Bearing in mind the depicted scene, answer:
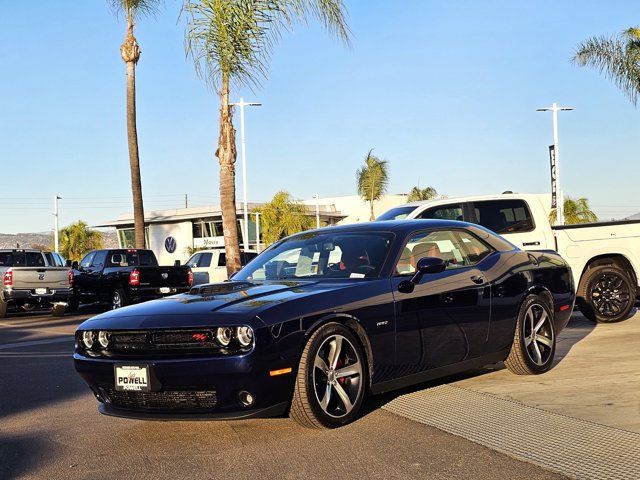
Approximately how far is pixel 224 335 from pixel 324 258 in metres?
1.69

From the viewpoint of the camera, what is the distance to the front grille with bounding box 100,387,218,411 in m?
5.20

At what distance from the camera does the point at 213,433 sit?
5.66m

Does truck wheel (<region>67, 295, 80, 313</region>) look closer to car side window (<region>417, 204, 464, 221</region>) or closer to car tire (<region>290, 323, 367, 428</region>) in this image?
car side window (<region>417, 204, 464, 221</region>)

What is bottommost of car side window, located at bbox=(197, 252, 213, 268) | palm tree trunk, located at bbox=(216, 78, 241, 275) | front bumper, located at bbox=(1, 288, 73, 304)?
front bumper, located at bbox=(1, 288, 73, 304)

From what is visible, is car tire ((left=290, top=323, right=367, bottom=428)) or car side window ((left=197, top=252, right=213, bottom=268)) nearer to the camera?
car tire ((left=290, top=323, right=367, bottom=428))

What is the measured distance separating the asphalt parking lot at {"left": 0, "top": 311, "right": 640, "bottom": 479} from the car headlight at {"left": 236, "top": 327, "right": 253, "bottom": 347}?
68cm

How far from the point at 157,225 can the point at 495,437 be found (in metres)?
65.8

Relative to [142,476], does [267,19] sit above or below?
above

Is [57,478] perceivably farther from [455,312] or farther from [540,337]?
[540,337]

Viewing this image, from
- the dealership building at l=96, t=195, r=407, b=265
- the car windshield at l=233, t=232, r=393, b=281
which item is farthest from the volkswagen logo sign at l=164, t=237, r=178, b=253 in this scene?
the car windshield at l=233, t=232, r=393, b=281

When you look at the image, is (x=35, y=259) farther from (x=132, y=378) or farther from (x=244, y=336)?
(x=244, y=336)

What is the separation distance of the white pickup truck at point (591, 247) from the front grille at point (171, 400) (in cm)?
678

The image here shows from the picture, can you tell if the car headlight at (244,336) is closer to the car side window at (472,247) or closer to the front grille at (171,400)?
the front grille at (171,400)

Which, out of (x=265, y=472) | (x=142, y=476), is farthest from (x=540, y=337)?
(x=142, y=476)
